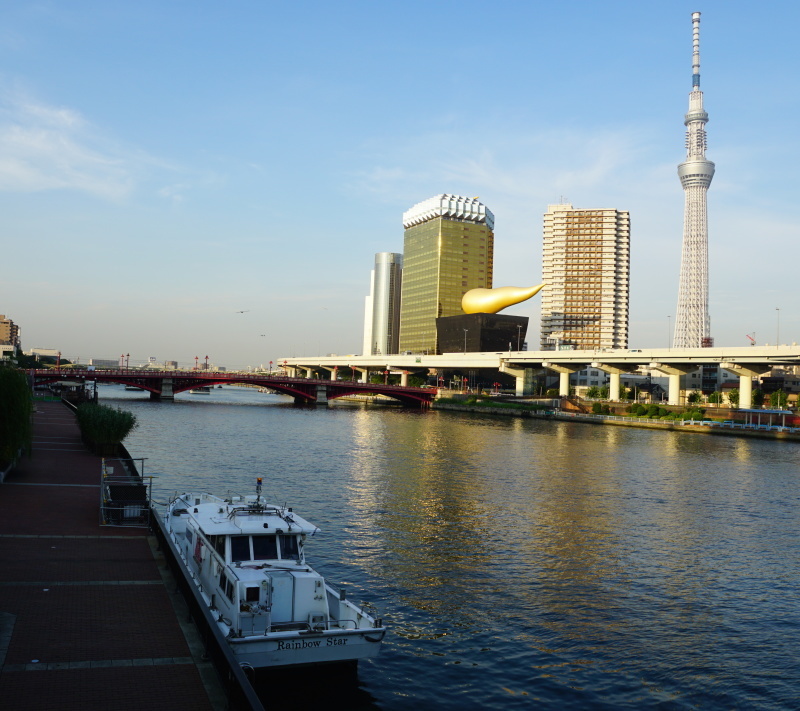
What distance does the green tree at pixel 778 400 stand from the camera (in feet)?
424

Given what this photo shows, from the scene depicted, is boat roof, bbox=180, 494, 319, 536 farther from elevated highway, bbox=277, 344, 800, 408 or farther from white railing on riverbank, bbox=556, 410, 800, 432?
elevated highway, bbox=277, 344, 800, 408

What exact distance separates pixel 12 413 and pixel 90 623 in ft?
70.8

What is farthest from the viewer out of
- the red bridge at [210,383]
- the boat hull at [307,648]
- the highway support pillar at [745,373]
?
the red bridge at [210,383]

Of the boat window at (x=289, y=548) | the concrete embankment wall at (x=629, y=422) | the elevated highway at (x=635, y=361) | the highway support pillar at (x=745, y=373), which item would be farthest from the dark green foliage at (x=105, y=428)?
the highway support pillar at (x=745, y=373)

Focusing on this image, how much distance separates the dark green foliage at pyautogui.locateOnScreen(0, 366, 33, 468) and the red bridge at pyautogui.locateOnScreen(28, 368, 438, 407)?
9193 centimetres

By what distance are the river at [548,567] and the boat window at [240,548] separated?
11.7 ft

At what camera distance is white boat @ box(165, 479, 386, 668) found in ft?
55.9

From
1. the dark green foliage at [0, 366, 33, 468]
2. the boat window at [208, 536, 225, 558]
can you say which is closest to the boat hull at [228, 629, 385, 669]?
the boat window at [208, 536, 225, 558]

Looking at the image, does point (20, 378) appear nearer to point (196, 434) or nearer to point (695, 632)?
point (695, 632)

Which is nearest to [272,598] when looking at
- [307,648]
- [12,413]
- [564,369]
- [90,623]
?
[307,648]

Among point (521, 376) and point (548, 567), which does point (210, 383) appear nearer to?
point (521, 376)

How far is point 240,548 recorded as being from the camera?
19.8 meters

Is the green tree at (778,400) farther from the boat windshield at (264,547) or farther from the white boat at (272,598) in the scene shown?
the white boat at (272,598)

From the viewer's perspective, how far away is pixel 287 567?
1930 cm
